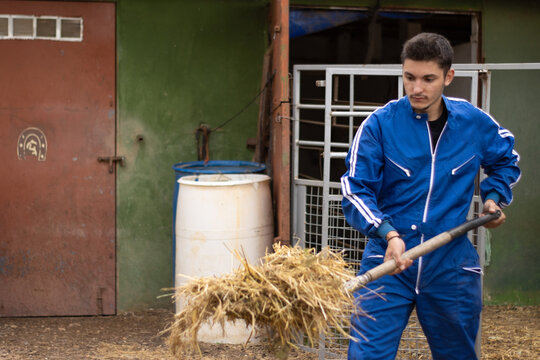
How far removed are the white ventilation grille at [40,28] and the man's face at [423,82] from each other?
3.93m

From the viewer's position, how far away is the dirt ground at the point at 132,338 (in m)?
5.58

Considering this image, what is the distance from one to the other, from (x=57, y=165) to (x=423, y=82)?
412 cm

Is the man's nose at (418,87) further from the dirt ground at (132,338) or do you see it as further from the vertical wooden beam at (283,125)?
the dirt ground at (132,338)

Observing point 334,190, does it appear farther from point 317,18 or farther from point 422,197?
point 422,197

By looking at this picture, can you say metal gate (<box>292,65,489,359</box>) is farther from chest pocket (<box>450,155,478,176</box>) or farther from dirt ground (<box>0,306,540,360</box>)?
chest pocket (<box>450,155,478,176</box>)

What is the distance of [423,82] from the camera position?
3477 mm

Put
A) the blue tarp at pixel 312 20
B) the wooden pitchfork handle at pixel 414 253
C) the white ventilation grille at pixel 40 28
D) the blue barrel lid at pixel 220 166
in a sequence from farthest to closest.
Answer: the blue tarp at pixel 312 20 < the white ventilation grille at pixel 40 28 < the blue barrel lid at pixel 220 166 < the wooden pitchfork handle at pixel 414 253

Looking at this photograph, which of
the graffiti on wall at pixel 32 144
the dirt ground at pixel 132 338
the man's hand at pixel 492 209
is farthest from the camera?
the graffiti on wall at pixel 32 144

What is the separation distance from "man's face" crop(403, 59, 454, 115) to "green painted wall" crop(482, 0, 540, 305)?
146 inches

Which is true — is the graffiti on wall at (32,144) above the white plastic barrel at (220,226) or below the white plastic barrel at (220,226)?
above

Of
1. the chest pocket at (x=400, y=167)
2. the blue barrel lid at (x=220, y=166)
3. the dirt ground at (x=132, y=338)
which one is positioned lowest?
the dirt ground at (x=132, y=338)

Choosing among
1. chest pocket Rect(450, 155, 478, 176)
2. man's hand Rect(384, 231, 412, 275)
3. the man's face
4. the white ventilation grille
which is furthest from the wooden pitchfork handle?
the white ventilation grille

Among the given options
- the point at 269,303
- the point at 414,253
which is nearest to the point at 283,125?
the point at 414,253

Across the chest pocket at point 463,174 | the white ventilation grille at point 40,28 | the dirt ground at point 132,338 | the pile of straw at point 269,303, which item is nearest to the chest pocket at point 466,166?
the chest pocket at point 463,174
